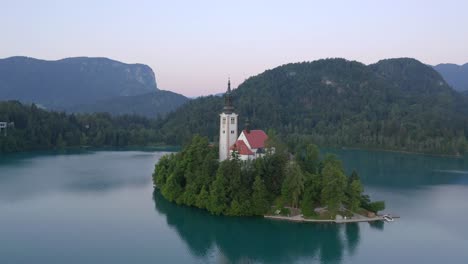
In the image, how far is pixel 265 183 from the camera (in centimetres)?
3469

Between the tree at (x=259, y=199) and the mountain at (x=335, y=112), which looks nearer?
the tree at (x=259, y=199)

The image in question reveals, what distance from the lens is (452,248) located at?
28688 mm

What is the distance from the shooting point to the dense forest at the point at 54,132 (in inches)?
3204

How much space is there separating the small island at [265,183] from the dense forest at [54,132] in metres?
52.6

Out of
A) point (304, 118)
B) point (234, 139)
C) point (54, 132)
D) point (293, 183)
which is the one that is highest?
point (304, 118)

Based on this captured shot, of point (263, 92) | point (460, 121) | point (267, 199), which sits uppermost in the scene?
point (263, 92)

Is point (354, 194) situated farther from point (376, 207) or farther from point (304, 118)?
point (304, 118)

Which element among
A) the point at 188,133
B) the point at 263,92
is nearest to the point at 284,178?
the point at 188,133

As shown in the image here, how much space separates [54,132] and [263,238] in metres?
69.0

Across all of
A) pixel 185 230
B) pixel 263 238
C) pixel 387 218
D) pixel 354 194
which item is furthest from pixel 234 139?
pixel 387 218

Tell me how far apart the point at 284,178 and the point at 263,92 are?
95.0 m

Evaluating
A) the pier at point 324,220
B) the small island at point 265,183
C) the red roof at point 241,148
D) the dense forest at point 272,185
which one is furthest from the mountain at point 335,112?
the pier at point 324,220

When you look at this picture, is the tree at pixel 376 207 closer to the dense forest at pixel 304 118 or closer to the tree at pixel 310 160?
the tree at pixel 310 160

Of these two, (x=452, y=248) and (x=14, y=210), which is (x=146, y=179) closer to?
(x=14, y=210)
